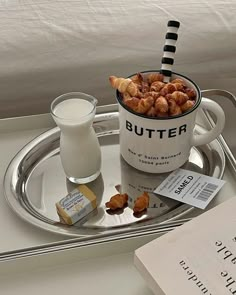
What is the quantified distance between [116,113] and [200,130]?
0.50 feet

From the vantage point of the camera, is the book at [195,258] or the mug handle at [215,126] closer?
the book at [195,258]

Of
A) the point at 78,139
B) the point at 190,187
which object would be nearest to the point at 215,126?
the point at 190,187

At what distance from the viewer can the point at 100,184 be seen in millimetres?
771

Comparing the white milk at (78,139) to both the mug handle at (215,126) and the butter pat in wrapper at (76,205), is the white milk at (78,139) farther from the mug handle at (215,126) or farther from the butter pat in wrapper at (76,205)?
the mug handle at (215,126)

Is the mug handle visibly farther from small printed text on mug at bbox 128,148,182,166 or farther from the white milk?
the white milk

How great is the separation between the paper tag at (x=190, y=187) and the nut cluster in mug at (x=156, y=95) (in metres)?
0.11

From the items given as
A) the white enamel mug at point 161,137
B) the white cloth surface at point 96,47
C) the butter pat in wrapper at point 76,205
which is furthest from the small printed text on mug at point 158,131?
the white cloth surface at point 96,47

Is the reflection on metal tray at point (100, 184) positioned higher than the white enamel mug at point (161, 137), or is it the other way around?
the white enamel mug at point (161, 137)

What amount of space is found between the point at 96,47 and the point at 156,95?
0.95 ft

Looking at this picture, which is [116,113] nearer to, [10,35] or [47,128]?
[47,128]

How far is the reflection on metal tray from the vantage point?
2.32 ft

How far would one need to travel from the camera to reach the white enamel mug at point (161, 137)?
2.31ft

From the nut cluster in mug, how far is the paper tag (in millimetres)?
110

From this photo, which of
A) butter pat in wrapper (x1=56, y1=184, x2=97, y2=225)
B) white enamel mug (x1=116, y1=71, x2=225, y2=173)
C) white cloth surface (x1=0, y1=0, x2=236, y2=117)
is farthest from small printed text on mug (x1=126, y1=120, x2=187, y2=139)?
white cloth surface (x1=0, y1=0, x2=236, y2=117)
